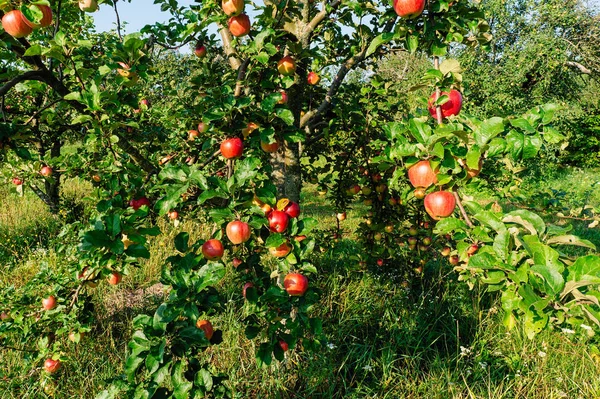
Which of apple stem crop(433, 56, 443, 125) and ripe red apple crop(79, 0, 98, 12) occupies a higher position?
ripe red apple crop(79, 0, 98, 12)

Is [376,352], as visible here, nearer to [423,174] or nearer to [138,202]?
[423,174]

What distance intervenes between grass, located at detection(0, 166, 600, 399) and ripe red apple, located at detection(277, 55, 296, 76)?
49.7 inches

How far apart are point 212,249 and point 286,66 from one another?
0.90m

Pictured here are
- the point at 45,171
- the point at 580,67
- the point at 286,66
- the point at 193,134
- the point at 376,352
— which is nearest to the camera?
the point at 286,66

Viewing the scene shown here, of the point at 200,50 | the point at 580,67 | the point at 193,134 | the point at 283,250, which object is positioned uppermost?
the point at 200,50

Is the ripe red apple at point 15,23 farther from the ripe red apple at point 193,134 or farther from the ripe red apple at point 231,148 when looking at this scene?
the ripe red apple at point 193,134

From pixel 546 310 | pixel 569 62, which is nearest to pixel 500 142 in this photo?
pixel 546 310

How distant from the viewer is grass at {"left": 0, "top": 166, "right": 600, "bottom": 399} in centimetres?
233

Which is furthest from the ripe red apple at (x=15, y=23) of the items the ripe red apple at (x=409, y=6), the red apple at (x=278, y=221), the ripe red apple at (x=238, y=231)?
the ripe red apple at (x=409, y=6)

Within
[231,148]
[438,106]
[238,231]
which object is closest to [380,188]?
[438,106]

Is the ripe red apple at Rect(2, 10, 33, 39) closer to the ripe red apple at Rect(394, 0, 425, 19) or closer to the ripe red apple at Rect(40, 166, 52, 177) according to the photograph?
the ripe red apple at Rect(394, 0, 425, 19)

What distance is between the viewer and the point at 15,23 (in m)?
Result: 1.24

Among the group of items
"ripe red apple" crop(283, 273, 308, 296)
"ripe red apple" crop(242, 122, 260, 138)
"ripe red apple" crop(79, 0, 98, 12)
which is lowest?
"ripe red apple" crop(283, 273, 308, 296)

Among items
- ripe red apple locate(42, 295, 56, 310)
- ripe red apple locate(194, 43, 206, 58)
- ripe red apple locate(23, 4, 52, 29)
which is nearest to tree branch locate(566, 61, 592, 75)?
ripe red apple locate(194, 43, 206, 58)
